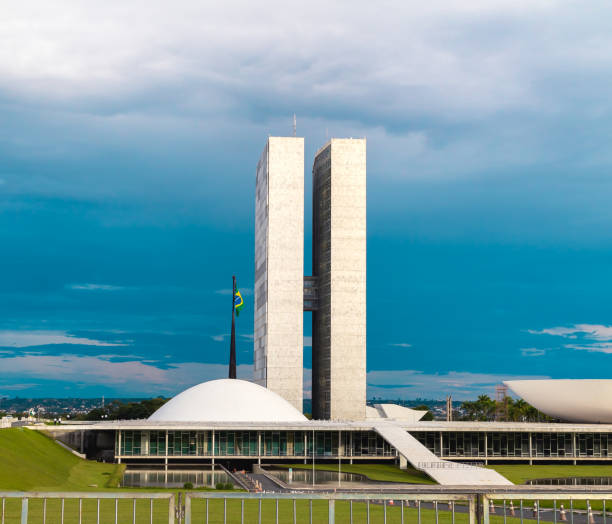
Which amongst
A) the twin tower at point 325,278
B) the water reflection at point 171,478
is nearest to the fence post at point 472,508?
the water reflection at point 171,478

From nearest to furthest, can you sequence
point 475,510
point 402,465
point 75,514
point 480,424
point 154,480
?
point 475,510 < point 75,514 < point 154,480 < point 402,465 < point 480,424

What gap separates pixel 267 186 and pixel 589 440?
46861mm

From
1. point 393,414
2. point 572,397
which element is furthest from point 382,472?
point 393,414

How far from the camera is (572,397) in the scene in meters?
77.2

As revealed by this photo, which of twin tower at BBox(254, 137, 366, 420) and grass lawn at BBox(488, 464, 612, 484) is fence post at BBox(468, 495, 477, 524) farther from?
twin tower at BBox(254, 137, 366, 420)

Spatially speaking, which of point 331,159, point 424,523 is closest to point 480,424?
point 331,159

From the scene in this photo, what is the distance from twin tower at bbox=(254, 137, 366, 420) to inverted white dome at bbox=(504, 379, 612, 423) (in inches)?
941

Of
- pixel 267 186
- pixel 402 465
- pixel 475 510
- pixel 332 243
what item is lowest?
pixel 402 465

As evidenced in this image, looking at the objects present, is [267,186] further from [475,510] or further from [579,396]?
[475,510]

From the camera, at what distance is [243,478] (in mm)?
55469

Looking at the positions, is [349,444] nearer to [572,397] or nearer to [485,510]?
[572,397]

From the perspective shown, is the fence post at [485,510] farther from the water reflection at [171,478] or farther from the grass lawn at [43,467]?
the water reflection at [171,478]

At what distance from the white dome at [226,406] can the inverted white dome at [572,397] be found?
2246 cm

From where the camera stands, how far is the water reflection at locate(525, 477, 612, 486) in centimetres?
5353
